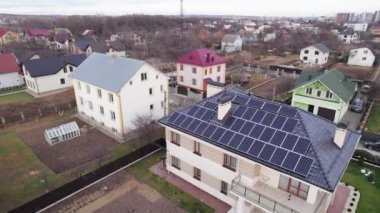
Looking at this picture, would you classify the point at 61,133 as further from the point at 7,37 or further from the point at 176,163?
the point at 7,37

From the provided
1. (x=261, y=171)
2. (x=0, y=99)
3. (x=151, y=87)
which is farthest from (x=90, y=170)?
(x=0, y=99)

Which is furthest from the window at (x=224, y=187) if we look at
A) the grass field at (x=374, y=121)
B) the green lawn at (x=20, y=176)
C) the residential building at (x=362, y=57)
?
the residential building at (x=362, y=57)

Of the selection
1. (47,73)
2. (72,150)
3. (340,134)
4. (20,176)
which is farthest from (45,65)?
(340,134)

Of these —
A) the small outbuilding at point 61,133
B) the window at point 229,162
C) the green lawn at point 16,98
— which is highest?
the window at point 229,162

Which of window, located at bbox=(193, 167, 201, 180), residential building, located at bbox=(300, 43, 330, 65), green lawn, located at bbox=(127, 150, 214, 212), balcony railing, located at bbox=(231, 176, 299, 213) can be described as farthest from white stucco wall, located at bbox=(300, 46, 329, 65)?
balcony railing, located at bbox=(231, 176, 299, 213)

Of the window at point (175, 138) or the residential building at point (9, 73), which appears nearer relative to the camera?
the window at point (175, 138)

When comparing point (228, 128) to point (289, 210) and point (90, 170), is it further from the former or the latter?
point (90, 170)

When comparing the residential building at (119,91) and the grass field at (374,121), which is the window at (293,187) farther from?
the grass field at (374,121)
